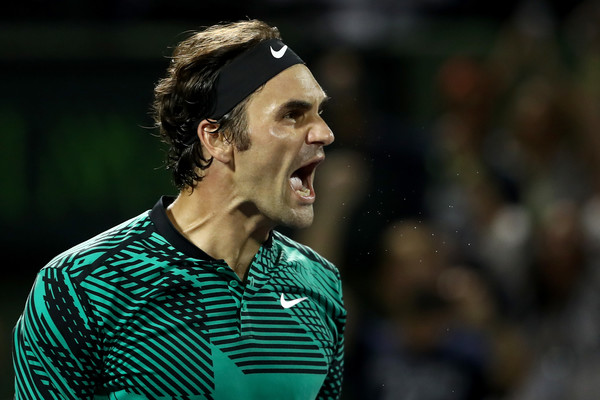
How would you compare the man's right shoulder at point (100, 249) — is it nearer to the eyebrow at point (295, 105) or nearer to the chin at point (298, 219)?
the chin at point (298, 219)

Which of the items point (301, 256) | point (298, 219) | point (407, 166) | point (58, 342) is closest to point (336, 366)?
point (301, 256)

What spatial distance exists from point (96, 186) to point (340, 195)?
1.62m

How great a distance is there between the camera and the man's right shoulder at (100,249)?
9.11 ft

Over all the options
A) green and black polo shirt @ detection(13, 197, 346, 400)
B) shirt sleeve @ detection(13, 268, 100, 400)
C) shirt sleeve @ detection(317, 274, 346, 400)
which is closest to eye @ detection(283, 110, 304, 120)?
green and black polo shirt @ detection(13, 197, 346, 400)

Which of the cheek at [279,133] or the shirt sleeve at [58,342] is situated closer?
the shirt sleeve at [58,342]

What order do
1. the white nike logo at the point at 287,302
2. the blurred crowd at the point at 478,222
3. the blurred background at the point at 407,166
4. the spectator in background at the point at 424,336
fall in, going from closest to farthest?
the white nike logo at the point at 287,302 < the spectator in background at the point at 424,336 < the blurred crowd at the point at 478,222 < the blurred background at the point at 407,166

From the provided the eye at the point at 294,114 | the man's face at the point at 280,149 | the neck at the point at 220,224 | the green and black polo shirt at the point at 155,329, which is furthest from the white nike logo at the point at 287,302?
the eye at the point at 294,114

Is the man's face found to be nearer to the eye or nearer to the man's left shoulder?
the eye

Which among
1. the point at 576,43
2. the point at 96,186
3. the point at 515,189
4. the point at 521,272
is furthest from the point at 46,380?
the point at 576,43

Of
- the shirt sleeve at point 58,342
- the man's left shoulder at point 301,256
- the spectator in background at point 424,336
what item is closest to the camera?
the shirt sleeve at point 58,342

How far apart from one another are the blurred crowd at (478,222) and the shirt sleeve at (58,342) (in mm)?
2629

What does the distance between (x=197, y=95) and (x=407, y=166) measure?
2.84 meters

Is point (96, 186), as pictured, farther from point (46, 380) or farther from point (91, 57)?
point (46, 380)

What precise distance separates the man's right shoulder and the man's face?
32 cm
